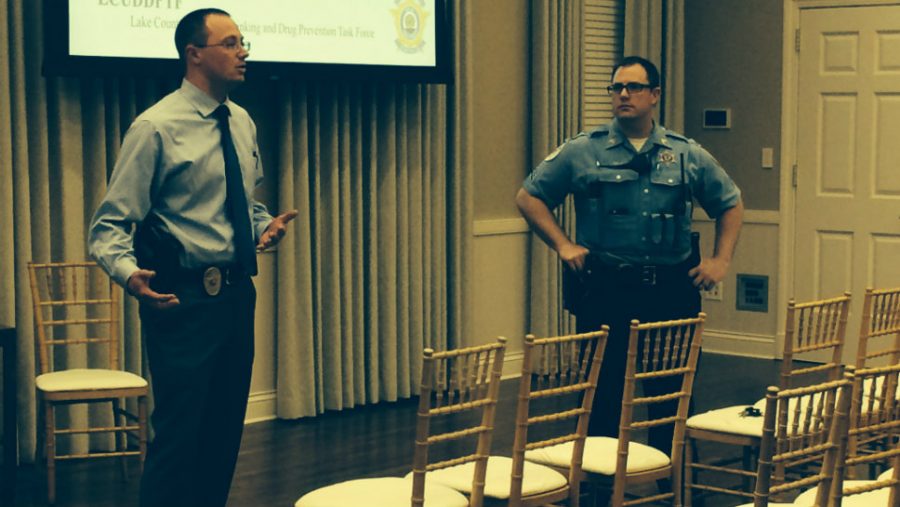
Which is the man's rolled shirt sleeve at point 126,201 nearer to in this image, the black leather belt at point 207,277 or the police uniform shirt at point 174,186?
the police uniform shirt at point 174,186

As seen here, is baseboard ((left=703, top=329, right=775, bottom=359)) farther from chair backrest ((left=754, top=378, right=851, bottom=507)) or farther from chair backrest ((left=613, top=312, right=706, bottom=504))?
chair backrest ((left=754, top=378, right=851, bottom=507))

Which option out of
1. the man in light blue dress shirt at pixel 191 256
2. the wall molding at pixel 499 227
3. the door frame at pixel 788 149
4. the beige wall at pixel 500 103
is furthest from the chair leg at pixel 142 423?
the door frame at pixel 788 149

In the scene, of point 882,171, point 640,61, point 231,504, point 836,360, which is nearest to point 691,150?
point 640,61

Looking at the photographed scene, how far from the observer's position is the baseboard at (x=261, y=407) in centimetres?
636

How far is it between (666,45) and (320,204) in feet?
9.46

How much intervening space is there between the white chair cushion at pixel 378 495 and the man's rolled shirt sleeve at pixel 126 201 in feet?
2.58

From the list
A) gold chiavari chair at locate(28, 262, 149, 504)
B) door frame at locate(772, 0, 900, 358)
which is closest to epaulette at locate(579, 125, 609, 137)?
gold chiavari chair at locate(28, 262, 149, 504)

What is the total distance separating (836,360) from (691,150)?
3.02 ft

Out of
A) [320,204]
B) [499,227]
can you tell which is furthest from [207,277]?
[499,227]

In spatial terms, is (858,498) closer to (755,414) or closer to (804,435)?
(804,435)

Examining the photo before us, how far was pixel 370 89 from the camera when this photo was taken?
21.6 feet

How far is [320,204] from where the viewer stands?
640cm

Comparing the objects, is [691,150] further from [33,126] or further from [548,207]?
[33,126]

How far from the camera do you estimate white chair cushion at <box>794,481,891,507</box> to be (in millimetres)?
3215
